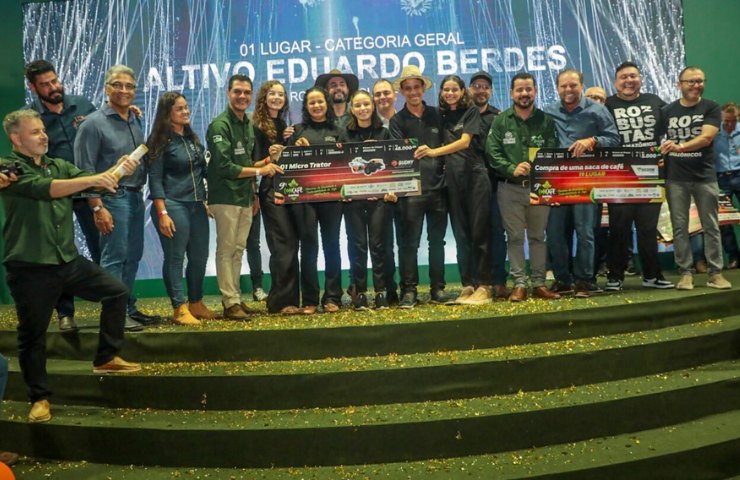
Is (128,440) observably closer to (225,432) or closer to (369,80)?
(225,432)

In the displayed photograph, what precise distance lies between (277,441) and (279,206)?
206 centimetres

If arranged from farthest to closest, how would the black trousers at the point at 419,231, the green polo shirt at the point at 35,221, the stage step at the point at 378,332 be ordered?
Result: the black trousers at the point at 419,231 → the stage step at the point at 378,332 → the green polo shirt at the point at 35,221

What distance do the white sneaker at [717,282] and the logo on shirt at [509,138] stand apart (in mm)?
1873

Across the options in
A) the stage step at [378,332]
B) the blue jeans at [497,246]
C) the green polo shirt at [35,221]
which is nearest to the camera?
the green polo shirt at [35,221]

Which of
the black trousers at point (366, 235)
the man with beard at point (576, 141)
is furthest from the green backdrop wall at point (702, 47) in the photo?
the black trousers at point (366, 235)

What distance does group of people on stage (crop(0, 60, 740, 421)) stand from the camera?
17.1 ft

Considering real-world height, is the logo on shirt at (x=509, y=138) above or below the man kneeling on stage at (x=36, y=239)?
above

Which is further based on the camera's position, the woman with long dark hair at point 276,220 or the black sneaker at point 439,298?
the black sneaker at point 439,298

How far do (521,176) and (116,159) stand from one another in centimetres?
283

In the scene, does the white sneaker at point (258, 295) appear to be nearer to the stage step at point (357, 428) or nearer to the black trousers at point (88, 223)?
the black trousers at point (88, 223)

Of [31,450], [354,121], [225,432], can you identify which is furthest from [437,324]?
[31,450]

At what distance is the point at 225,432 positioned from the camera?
389 centimetres

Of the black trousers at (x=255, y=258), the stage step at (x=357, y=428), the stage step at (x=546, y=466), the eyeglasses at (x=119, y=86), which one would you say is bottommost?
the stage step at (x=546, y=466)

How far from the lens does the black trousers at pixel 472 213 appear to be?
5.58m
